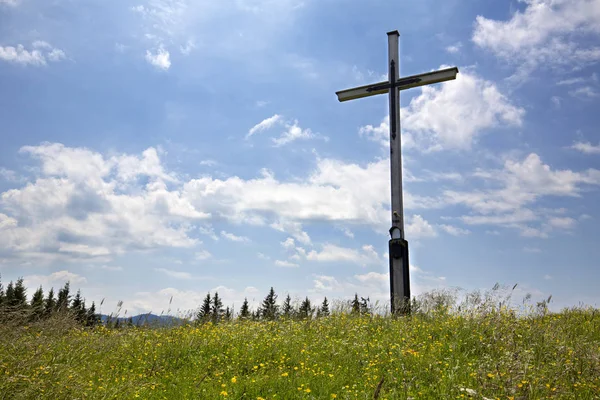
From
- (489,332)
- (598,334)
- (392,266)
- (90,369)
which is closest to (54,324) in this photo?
(90,369)

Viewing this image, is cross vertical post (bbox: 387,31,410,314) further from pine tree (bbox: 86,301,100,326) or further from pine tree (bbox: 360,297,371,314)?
pine tree (bbox: 86,301,100,326)

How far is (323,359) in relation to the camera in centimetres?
733

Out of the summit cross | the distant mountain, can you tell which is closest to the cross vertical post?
the summit cross

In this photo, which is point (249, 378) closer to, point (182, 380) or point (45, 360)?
point (182, 380)

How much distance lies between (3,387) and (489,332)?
24.5ft

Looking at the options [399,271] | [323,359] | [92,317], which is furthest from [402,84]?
[92,317]

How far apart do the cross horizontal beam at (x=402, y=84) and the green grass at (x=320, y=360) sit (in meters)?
6.69

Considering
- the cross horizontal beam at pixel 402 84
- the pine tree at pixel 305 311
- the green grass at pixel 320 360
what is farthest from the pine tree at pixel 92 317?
the cross horizontal beam at pixel 402 84

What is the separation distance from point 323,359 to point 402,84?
346 inches

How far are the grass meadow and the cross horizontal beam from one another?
6459 mm

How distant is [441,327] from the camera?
340 inches

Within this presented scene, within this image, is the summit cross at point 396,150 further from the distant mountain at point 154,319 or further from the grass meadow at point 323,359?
the distant mountain at point 154,319

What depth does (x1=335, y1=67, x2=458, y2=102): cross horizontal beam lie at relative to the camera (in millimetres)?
12789

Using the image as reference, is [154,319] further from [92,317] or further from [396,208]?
[396,208]
